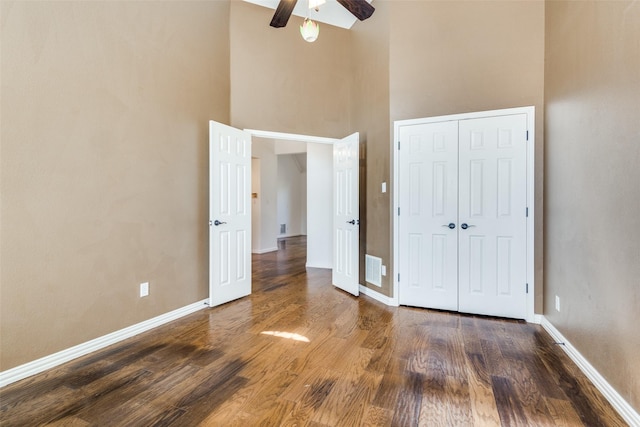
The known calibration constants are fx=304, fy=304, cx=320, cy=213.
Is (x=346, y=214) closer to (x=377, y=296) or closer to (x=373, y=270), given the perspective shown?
(x=373, y=270)

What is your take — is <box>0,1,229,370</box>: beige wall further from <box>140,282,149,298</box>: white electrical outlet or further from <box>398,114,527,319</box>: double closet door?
<box>398,114,527,319</box>: double closet door

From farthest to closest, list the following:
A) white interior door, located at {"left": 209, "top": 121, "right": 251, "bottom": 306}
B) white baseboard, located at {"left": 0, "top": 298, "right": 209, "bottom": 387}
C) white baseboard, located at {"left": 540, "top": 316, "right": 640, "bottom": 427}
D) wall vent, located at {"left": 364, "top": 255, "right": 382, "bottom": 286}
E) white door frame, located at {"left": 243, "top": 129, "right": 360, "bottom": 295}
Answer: white door frame, located at {"left": 243, "top": 129, "right": 360, "bottom": 295} → wall vent, located at {"left": 364, "top": 255, "right": 382, "bottom": 286} → white interior door, located at {"left": 209, "top": 121, "right": 251, "bottom": 306} → white baseboard, located at {"left": 0, "top": 298, "right": 209, "bottom": 387} → white baseboard, located at {"left": 540, "top": 316, "right": 640, "bottom": 427}

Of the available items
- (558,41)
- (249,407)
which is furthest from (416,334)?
(558,41)

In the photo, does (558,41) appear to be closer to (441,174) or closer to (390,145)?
(441,174)

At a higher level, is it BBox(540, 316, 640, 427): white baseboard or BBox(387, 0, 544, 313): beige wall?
BBox(387, 0, 544, 313): beige wall

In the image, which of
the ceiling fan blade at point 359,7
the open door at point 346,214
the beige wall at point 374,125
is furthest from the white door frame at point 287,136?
the ceiling fan blade at point 359,7

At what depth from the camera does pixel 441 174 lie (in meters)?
3.28

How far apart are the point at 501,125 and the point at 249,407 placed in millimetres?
3255

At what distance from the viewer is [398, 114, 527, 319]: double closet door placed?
3.03 metres

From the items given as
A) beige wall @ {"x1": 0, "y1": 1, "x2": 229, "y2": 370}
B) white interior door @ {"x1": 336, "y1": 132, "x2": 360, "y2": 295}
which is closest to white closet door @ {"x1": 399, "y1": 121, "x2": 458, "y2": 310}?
white interior door @ {"x1": 336, "y1": 132, "x2": 360, "y2": 295}

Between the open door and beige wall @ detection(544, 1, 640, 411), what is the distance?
77.4 inches

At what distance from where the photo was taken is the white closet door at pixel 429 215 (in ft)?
10.7

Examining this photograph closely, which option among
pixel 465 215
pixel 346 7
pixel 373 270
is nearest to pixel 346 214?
pixel 373 270

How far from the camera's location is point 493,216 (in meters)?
3.11
